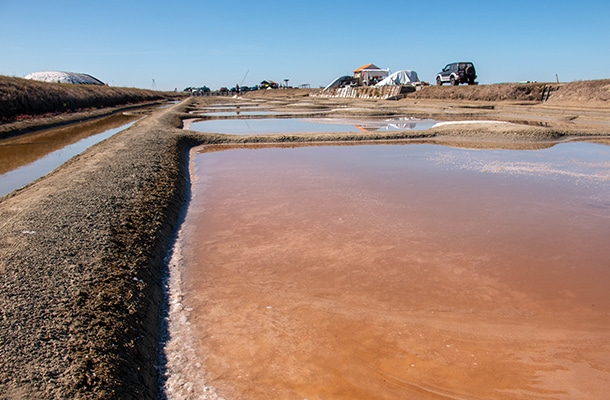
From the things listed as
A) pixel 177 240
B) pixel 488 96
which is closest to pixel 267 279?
pixel 177 240

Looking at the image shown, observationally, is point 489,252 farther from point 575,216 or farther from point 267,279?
point 267,279

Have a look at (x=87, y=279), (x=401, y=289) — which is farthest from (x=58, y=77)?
(x=401, y=289)

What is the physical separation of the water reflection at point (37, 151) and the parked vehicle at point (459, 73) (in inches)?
1092

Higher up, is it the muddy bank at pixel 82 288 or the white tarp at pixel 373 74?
the white tarp at pixel 373 74

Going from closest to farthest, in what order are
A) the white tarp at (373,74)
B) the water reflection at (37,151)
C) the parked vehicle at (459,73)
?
the water reflection at (37,151)
the parked vehicle at (459,73)
the white tarp at (373,74)

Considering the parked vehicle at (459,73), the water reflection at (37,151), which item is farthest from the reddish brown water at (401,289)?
the parked vehicle at (459,73)

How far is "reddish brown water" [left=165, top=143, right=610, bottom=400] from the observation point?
10.1 ft

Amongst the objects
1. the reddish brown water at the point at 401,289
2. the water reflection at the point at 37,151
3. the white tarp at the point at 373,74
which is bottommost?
the reddish brown water at the point at 401,289

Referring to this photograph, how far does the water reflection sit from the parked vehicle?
27742mm

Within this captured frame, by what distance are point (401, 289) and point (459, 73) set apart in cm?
3546

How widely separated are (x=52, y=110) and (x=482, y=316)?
2840cm

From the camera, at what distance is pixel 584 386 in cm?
295

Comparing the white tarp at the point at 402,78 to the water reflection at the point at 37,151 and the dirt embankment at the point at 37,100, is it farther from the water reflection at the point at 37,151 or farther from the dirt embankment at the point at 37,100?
the water reflection at the point at 37,151

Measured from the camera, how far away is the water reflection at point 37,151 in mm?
9721
